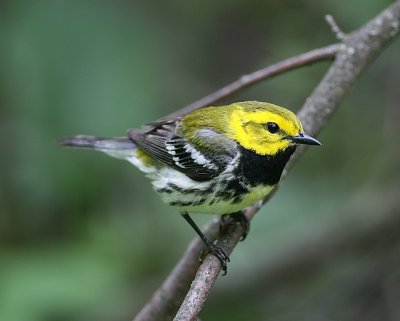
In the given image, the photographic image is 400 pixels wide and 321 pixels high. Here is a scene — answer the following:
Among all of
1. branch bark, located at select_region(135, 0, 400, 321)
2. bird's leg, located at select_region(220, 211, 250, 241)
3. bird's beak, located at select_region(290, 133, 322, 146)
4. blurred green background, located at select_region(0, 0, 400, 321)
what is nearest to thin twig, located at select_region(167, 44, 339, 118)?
branch bark, located at select_region(135, 0, 400, 321)

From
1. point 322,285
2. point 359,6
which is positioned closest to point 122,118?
point 359,6

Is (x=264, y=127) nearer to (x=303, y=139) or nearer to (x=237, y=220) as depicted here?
(x=303, y=139)

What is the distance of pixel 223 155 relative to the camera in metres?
3.57

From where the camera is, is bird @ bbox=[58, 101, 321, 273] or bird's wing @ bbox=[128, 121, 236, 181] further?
bird's wing @ bbox=[128, 121, 236, 181]

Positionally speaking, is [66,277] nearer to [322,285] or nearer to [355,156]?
[322,285]

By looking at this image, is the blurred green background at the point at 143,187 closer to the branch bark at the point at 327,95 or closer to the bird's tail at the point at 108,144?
the bird's tail at the point at 108,144

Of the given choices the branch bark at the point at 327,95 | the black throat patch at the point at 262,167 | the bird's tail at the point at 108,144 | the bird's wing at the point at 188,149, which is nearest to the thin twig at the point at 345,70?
the branch bark at the point at 327,95

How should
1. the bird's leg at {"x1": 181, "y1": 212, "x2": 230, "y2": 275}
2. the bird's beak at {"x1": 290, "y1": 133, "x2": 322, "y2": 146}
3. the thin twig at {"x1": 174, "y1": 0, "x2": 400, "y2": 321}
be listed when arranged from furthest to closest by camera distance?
the thin twig at {"x1": 174, "y1": 0, "x2": 400, "y2": 321} < the bird's beak at {"x1": 290, "y1": 133, "x2": 322, "y2": 146} < the bird's leg at {"x1": 181, "y1": 212, "x2": 230, "y2": 275}

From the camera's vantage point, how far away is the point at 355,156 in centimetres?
547

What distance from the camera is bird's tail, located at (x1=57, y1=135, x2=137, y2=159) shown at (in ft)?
14.0

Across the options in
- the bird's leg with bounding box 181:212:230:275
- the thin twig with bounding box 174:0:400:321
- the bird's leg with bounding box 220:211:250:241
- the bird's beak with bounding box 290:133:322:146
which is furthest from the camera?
the thin twig with bounding box 174:0:400:321

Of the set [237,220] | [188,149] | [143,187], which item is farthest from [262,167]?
[143,187]

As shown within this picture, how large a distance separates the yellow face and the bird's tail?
2.81ft

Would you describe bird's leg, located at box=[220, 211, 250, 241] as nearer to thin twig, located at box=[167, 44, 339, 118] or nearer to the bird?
the bird
